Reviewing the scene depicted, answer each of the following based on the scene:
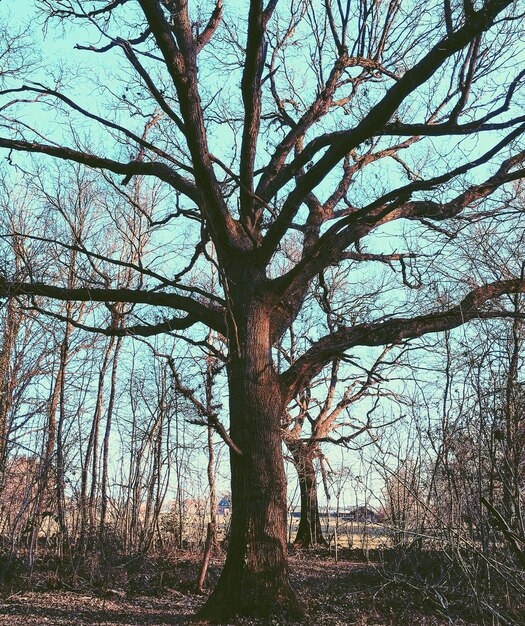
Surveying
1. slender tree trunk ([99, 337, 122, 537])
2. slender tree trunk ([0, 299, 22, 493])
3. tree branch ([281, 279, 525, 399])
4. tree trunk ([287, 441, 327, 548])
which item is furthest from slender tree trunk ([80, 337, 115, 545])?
tree trunk ([287, 441, 327, 548])

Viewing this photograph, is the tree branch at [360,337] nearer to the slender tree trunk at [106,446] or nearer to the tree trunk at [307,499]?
the slender tree trunk at [106,446]

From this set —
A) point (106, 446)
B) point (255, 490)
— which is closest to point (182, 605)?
point (255, 490)

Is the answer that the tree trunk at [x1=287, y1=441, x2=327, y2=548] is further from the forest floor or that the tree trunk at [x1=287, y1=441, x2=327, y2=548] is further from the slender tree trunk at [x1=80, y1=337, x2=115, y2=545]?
the forest floor

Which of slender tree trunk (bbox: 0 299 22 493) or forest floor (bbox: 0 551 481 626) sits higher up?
slender tree trunk (bbox: 0 299 22 493)

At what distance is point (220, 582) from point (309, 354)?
2.61 metres

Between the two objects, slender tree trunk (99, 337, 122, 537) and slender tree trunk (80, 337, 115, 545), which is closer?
slender tree trunk (80, 337, 115, 545)

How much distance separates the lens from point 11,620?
6.11 m

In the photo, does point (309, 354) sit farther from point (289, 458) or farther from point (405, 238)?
point (289, 458)

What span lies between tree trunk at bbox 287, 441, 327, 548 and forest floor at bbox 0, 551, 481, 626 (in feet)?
19.3

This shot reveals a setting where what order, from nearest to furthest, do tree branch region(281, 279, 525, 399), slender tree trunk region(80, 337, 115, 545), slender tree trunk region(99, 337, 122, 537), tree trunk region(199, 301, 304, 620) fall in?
tree trunk region(199, 301, 304, 620), tree branch region(281, 279, 525, 399), slender tree trunk region(80, 337, 115, 545), slender tree trunk region(99, 337, 122, 537)

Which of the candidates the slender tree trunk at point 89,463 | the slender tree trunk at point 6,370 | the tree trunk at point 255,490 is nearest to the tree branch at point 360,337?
the tree trunk at point 255,490

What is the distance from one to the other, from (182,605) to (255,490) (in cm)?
204

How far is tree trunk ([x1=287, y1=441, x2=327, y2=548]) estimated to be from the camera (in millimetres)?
15562

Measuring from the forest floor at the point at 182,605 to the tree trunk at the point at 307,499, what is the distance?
5895 millimetres
